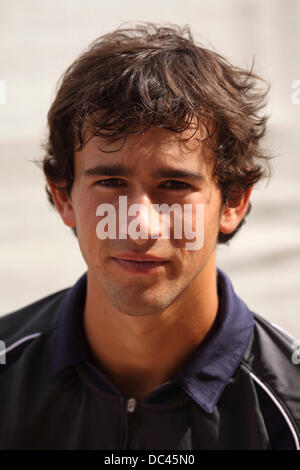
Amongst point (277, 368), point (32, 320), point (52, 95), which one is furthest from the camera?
point (52, 95)

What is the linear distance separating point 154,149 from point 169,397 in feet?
1.16

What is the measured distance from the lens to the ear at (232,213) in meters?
0.91

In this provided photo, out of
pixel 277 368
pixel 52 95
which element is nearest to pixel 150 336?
Answer: pixel 277 368

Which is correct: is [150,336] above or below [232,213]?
below

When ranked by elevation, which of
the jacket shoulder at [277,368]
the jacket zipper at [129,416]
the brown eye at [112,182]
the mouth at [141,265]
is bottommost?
the jacket zipper at [129,416]

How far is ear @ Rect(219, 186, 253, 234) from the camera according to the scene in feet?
2.98

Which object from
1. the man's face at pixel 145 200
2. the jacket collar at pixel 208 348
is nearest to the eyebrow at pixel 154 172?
the man's face at pixel 145 200

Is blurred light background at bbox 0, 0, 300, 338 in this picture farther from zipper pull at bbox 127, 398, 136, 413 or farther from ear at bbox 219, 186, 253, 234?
zipper pull at bbox 127, 398, 136, 413

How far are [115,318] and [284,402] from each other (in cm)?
27

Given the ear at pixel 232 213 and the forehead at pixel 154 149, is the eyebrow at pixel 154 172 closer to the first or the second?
the forehead at pixel 154 149

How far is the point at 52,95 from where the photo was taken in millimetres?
1705

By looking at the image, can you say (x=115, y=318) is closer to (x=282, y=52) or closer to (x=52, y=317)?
(x=52, y=317)

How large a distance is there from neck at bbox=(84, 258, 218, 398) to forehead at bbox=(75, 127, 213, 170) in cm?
18

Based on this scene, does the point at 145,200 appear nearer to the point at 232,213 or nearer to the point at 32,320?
the point at 232,213
